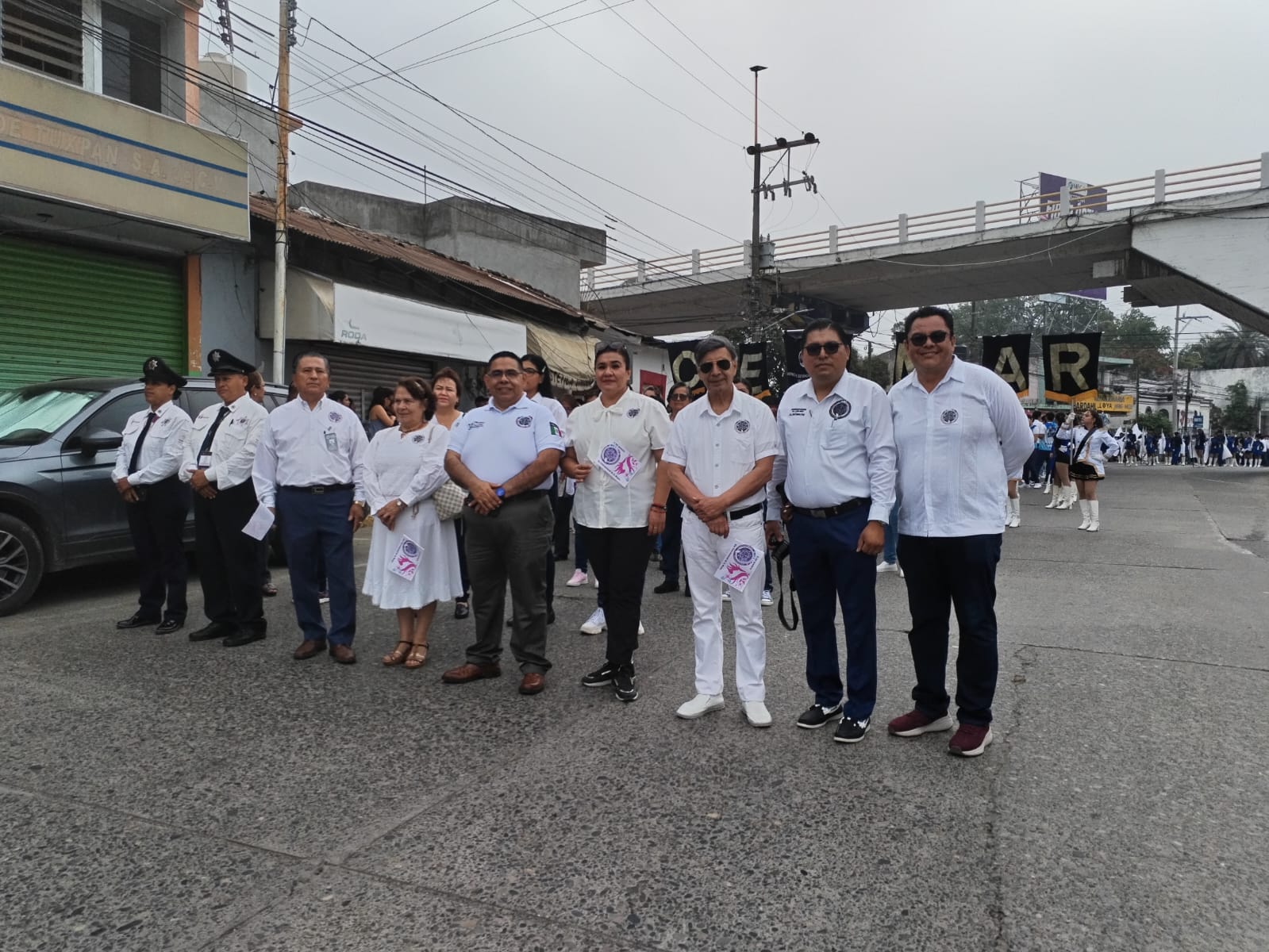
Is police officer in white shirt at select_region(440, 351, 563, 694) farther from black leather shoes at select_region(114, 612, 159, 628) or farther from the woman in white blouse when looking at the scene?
the woman in white blouse

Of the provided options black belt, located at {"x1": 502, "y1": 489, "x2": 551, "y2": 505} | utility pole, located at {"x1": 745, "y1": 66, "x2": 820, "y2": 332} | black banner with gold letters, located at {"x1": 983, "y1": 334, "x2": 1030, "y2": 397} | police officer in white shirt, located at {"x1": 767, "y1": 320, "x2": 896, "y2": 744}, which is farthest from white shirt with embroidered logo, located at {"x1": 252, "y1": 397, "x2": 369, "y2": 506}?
utility pole, located at {"x1": 745, "y1": 66, "x2": 820, "y2": 332}

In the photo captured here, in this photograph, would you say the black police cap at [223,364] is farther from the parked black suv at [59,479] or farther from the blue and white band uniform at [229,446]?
the parked black suv at [59,479]

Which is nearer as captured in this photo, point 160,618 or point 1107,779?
point 1107,779

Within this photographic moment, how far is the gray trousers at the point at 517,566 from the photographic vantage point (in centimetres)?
486

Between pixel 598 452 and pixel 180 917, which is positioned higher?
pixel 598 452

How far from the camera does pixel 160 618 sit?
6.55 meters

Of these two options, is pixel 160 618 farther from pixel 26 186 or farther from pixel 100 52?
pixel 100 52

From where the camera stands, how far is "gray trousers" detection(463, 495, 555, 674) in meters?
4.86

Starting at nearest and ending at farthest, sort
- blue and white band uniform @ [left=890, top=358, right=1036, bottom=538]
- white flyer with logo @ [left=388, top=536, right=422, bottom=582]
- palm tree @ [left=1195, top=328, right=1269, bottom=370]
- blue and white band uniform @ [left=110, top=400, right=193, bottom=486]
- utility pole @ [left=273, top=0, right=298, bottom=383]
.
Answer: blue and white band uniform @ [left=890, top=358, right=1036, bottom=538]
white flyer with logo @ [left=388, top=536, right=422, bottom=582]
blue and white band uniform @ [left=110, top=400, right=193, bottom=486]
utility pole @ [left=273, top=0, right=298, bottom=383]
palm tree @ [left=1195, top=328, right=1269, bottom=370]

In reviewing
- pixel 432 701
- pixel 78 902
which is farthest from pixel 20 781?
pixel 432 701

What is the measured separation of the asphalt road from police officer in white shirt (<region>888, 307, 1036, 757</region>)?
40 cm

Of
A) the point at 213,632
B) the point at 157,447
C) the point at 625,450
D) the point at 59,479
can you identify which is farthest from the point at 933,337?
the point at 59,479

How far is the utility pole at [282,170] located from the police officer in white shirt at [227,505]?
825 cm

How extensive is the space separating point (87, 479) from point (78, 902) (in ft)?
17.9
